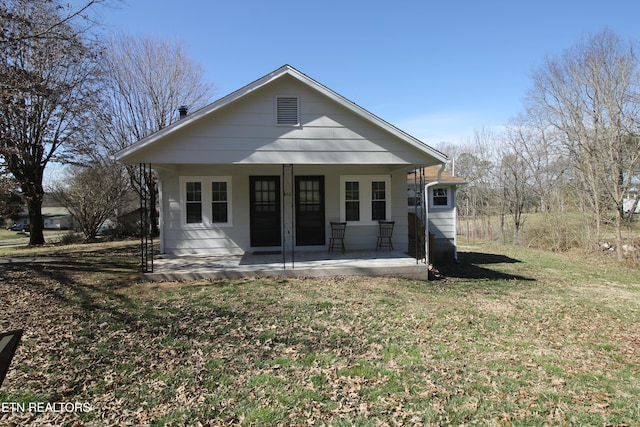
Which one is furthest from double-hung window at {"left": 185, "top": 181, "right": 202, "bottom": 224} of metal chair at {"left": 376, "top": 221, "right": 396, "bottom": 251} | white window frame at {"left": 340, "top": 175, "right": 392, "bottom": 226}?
metal chair at {"left": 376, "top": 221, "right": 396, "bottom": 251}

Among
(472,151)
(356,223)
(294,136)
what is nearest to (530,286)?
(356,223)

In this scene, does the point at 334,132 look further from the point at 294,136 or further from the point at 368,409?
the point at 368,409

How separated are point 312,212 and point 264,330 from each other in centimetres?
569

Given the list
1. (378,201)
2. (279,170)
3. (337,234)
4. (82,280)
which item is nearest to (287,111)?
(279,170)

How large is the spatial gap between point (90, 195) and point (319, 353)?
59.1 feet

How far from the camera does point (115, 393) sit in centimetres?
354

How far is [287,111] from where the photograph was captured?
813 centimetres

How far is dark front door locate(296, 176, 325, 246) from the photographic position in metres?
10.4

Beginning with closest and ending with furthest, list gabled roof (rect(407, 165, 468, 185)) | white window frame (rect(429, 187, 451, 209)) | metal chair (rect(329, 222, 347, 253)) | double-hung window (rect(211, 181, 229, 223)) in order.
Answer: double-hung window (rect(211, 181, 229, 223)), metal chair (rect(329, 222, 347, 253)), gabled roof (rect(407, 165, 468, 185)), white window frame (rect(429, 187, 451, 209))

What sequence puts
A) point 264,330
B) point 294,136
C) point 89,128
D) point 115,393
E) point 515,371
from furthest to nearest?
1. point 89,128
2. point 294,136
3. point 264,330
4. point 515,371
5. point 115,393

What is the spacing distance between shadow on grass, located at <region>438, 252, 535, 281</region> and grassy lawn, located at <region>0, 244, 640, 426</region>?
72.1 inches

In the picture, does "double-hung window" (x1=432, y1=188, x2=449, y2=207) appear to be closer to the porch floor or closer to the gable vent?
the porch floor

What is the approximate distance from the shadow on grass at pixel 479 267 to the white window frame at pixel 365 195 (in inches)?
99.4

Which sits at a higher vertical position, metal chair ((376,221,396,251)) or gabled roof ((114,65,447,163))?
gabled roof ((114,65,447,163))
